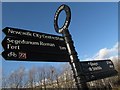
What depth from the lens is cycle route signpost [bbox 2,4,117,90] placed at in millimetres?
4953

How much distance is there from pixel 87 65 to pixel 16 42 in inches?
90.2

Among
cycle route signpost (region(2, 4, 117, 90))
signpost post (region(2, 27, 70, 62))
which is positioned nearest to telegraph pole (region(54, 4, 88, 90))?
cycle route signpost (region(2, 4, 117, 90))

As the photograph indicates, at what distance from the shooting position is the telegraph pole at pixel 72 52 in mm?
5100

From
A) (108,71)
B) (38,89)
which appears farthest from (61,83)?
(108,71)

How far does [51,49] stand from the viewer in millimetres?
5883

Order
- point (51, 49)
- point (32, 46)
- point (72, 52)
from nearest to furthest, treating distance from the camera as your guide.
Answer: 1. point (32, 46)
2. point (72, 52)
3. point (51, 49)

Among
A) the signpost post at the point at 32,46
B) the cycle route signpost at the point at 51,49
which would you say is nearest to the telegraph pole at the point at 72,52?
the cycle route signpost at the point at 51,49

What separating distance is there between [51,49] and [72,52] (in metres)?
0.64

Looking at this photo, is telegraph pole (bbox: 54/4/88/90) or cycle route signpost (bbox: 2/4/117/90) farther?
telegraph pole (bbox: 54/4/88/90)

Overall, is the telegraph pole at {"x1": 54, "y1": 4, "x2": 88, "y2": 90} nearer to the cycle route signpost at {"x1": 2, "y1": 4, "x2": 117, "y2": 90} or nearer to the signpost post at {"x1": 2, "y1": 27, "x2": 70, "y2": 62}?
the cycle route signpost at {"x1": 2, "y1": 4, "x2": 117, "y2": 90}

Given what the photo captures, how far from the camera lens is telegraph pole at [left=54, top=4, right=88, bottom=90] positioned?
5.10m

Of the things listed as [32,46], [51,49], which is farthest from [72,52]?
[32,46]

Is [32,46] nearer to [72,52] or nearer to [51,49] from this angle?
[51,49]

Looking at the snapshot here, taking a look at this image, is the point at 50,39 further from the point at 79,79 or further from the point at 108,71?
the point at 108,71
